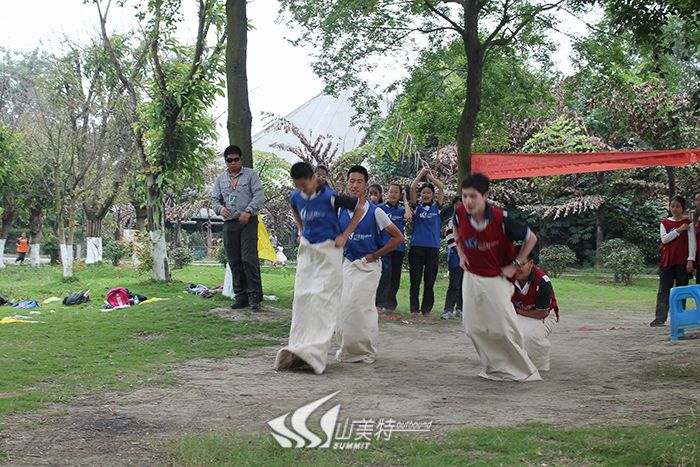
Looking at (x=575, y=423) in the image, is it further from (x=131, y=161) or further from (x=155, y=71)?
(x=131, y=161)

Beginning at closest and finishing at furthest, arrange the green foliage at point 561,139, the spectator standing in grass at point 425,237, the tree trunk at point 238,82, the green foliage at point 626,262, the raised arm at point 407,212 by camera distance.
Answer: the tree trunk at point 238,82
the raised arm at point 407,212
the spectator standing in grass at point 425,237
the green foliage at point 626,262
the green foliage at point 561,139

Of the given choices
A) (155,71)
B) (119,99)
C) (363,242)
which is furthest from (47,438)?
→ (119,99)

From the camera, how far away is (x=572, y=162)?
32.1ft

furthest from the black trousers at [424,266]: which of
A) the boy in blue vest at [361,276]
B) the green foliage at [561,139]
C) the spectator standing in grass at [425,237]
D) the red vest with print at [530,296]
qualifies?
the green foliage at [561,139]

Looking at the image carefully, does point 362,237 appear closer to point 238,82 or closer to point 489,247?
point 489,247

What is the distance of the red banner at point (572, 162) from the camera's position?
8852mm

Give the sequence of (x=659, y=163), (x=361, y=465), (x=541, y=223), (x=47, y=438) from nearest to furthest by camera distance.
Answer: (x=361, y=465)
(x=47, y=438)
(x=659, y=163)
(x=541, y=223)

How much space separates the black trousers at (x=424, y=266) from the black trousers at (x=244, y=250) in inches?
118

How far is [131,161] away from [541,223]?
17506 mm

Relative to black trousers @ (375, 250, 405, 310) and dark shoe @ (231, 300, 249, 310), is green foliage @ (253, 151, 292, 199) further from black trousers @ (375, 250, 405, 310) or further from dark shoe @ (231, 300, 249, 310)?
dark shoe @ (231, 300, 249, 310)

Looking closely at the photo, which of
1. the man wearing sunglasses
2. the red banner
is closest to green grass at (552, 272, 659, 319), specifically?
the red banner

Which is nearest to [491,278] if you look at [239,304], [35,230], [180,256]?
[239,304]

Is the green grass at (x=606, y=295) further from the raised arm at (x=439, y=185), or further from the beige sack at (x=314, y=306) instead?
the beige sack at (x=314, y=306)

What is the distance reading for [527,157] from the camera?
10328 mm
